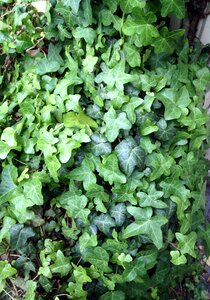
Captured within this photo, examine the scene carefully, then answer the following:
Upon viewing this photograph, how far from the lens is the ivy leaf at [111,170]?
1393 millimetres

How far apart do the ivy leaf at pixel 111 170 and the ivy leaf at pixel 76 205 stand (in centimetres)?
14

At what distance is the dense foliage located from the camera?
140 cm

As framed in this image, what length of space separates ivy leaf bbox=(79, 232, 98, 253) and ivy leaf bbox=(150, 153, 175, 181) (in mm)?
346

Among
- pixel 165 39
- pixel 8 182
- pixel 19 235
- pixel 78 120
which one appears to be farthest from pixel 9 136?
pixel 165 39

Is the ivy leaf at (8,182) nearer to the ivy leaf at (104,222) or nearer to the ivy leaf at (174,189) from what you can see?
the ivy leaf at (104,222)

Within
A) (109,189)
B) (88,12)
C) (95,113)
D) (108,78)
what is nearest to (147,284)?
(109,189)

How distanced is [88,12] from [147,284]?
47.0 inches

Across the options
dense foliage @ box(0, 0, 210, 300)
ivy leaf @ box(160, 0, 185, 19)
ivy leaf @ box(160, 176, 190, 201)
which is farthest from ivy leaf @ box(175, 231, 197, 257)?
ivy leaf @ box(160, 0, 185, 19)

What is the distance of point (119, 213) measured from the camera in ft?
4.81

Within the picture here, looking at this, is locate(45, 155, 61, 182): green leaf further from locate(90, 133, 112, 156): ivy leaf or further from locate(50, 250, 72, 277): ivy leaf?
locate(50, 250, 72, 277): ivy leaf

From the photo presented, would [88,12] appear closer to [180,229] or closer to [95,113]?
[95,113]

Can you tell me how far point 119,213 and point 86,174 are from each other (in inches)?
8.3

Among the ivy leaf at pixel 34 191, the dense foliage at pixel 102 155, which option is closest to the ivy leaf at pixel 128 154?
the dense foliage at pixel 102 155

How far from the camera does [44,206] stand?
61.4 inches
